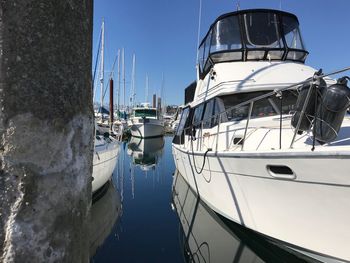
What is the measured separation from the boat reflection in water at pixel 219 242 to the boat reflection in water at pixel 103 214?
1626 mm

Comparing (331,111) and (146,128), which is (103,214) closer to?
(331,111)

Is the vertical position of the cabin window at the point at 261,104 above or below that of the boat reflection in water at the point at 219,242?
above

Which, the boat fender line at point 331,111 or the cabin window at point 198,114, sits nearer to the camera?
the boat fender line at point 331,111

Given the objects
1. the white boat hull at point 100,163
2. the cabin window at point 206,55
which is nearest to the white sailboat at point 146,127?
the white boat hull at point 100,163

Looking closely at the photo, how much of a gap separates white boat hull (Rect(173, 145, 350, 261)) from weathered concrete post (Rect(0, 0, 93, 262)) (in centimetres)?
292

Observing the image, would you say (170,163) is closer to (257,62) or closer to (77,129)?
(257,62)

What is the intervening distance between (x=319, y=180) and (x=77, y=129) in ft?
9.99

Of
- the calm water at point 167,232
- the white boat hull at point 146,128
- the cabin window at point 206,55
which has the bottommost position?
the calm water at point 167,232

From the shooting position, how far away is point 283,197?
3969mm

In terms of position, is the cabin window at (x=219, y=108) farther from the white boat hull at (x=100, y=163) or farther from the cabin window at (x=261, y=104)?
the white boat hull at (x=100, y=163)

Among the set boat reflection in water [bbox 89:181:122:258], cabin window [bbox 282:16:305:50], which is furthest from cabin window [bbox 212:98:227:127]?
boat reflection in water [bbox 89:181:122:258]

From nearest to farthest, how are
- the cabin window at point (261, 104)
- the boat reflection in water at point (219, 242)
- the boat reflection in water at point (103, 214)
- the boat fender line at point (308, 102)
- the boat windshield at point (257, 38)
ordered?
the boat fender line at point (308, 102)
the boat reflection in water at point (219, 242)
the boat reflection in water at point (103, 214)
the cabin window at point (261, 104)
the boat windshield at point (257, 38)

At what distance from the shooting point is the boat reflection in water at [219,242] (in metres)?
4.69

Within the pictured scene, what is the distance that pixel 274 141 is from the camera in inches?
184
